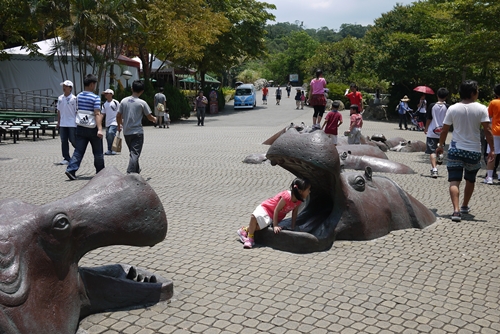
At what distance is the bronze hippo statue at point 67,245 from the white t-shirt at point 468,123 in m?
4.81

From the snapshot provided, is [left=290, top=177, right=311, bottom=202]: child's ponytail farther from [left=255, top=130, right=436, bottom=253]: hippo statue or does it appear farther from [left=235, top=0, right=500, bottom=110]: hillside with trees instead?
[left=235, top=0, right=500, bottom=110]: hillside with trees

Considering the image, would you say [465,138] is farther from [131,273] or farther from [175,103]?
[175,103]

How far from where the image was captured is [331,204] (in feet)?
21.0

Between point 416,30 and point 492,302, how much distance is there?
1130 inches

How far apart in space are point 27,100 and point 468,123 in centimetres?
2253

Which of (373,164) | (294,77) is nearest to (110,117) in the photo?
(373,164)

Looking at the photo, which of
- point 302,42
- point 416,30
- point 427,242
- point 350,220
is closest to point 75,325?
point 350,220

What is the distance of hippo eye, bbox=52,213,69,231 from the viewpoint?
354 centimetres

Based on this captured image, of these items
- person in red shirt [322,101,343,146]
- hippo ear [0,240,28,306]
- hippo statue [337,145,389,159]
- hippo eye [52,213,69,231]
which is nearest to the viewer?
hippo ear [0,240,28,306]

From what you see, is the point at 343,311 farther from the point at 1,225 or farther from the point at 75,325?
the point at 1,225

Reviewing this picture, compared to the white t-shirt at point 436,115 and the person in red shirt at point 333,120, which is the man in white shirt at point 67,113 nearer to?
the person in red shirt at point 333,120

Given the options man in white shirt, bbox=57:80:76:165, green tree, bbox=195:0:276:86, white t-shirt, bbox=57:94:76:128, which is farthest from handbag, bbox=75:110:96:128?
green tree, bbox=195:0:276:86

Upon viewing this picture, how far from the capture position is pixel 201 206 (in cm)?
798

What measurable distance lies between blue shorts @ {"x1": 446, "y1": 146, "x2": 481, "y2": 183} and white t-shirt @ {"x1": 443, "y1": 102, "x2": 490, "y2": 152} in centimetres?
7
